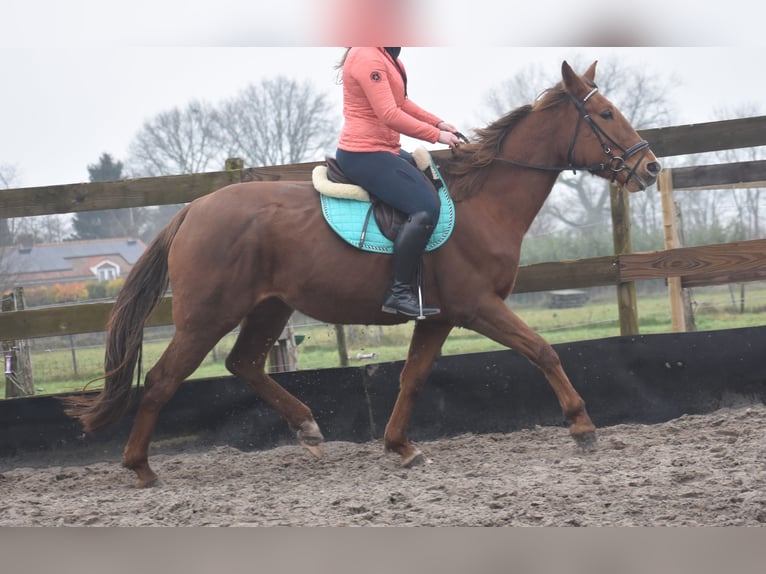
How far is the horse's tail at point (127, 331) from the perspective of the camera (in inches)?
180

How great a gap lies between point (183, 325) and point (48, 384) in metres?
8.93

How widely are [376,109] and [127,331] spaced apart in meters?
1.97

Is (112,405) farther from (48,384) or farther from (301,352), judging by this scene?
(301,352)

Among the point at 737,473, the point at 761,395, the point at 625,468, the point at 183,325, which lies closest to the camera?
the point at 737,473

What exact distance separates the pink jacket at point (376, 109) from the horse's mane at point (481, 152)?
382mm

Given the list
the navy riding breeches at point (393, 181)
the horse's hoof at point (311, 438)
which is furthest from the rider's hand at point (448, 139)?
the horse's hoof at point (311, 438)

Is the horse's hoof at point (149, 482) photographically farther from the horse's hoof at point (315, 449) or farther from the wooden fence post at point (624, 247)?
the wooden fence post at point (624, 247)

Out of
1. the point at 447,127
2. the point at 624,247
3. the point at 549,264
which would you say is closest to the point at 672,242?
the point at 624,247

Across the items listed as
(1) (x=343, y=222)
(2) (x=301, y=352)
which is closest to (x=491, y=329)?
(1) (x=343, y=222)

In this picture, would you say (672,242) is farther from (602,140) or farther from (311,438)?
(311,438)

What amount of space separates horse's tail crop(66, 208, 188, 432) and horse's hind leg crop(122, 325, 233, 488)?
13cm

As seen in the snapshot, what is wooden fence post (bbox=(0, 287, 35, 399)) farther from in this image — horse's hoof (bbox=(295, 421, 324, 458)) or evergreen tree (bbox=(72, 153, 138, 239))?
evergreen tree (bbox=(72, 153, 138, 239))

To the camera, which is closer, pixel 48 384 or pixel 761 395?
pixel 761 395

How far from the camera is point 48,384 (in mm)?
12375
